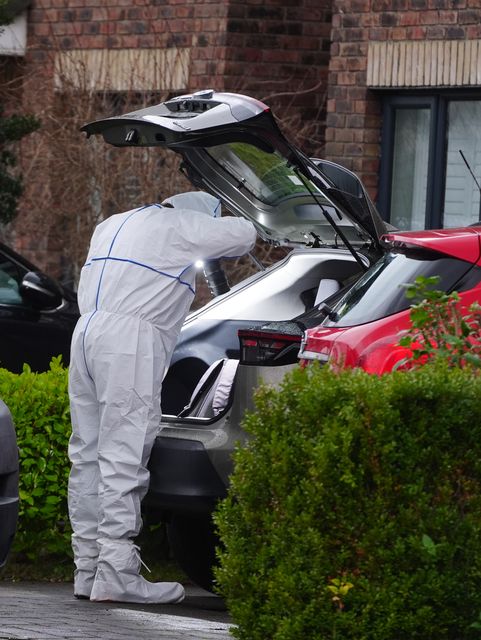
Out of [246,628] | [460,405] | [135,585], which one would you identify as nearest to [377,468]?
[460,405]

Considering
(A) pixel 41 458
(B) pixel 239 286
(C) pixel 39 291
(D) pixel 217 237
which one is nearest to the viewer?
(D) pixel 217 237

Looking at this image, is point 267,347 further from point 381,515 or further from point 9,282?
point 9,282

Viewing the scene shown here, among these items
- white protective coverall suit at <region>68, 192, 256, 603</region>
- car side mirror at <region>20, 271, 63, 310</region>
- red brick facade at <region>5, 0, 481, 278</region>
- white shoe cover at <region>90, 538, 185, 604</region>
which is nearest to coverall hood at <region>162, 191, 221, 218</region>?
white protective coverall suit at <region>68, 192, 256, 603</region>

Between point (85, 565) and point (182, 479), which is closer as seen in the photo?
point (182, 479)

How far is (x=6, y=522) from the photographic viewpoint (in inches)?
245

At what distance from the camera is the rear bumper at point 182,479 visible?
6.98 m

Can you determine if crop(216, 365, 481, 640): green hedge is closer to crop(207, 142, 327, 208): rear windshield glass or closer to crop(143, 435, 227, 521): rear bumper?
crop(143, 435, 227, 521): rear bumper

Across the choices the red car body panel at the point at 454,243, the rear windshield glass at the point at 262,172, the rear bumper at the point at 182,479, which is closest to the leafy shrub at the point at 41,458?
the rear bumper at the point at 182,479

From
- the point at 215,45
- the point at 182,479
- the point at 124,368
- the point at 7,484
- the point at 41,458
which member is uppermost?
the point at 215,45

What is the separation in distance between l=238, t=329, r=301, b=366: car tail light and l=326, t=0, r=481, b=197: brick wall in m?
6.71

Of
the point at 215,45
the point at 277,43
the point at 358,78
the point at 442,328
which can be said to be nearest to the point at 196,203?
the point at 442,328

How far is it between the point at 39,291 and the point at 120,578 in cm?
514

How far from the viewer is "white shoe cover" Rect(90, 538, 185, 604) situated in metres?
7.13

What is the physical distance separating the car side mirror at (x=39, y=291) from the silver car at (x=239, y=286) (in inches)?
128
